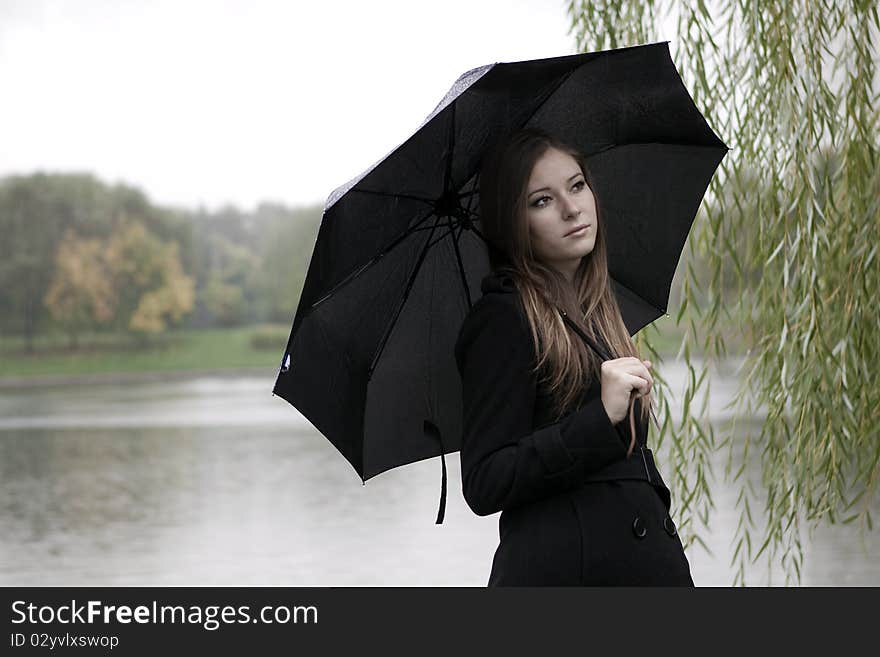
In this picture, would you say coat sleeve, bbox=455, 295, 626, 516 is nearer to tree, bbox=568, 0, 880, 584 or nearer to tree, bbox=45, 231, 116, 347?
tree, bbox=568, 0, 880, 584

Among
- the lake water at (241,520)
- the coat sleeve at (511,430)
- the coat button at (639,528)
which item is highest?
the coat sleeve at (511,430)

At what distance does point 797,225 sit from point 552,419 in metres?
1.34

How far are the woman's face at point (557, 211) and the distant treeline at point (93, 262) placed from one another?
2569 cm

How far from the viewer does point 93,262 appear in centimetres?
2648

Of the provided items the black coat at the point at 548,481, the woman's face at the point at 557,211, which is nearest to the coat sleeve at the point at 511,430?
the black coat at the point at 548,481

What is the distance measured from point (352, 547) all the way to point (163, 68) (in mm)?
21394

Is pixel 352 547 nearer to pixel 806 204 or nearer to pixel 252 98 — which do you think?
pixel 806 204

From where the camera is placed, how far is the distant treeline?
2617 cm

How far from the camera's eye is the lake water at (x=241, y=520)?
537 centimetres

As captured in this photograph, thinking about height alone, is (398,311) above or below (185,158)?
above

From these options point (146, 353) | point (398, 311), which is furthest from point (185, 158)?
point (398, 311)

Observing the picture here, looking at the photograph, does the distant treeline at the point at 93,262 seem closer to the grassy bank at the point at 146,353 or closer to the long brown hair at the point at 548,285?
the grassy bank at the point at 146,353

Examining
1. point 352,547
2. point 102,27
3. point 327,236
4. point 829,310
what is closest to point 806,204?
point 829,310

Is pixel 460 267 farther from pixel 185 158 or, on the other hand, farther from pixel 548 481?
pixel 185 158
